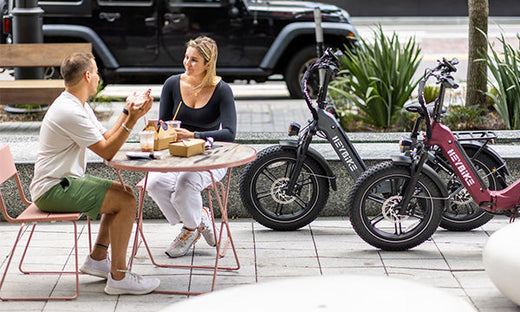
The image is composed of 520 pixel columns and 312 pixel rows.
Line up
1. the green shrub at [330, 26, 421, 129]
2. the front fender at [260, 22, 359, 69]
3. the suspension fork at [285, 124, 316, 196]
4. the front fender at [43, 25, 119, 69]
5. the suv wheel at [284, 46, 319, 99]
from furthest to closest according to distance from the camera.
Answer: the suv wheel at [284, 46, 319, 99] → the front fender at [260, 22, 359, 69] → the front fender at [43, 25, 119, 69] → the green shrub at [330, 26, 421, 129] → the suspension fork at [285, 124, 316, 196]

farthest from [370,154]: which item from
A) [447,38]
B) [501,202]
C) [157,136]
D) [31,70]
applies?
[447,38]

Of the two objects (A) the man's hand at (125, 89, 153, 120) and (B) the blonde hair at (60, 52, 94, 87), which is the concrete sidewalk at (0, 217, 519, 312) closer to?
(A) the man's hand at (125, 89, 153, 120)

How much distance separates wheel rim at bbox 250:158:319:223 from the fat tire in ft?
3.26

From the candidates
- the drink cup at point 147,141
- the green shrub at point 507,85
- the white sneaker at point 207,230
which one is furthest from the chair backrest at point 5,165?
the green shrub at point 507,85

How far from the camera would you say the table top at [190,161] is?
4.67m

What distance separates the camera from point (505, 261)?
4.45 meters

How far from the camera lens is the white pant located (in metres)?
5.25

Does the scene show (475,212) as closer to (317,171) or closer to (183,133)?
(317,171)

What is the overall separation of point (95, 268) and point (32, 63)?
4.20 metres

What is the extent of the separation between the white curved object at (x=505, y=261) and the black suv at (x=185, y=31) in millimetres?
6814

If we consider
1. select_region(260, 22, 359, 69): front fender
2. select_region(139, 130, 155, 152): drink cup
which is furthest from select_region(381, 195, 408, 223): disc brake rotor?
select_region(260, 22, 359, 69): front fender

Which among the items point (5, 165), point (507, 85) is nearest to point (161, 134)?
point (5, 165)

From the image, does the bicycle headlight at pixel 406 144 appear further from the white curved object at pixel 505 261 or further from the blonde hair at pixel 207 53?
the blonde hair at pixel 207 53

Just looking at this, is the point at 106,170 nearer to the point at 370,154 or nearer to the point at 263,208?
the point at 263,208
